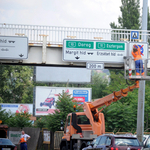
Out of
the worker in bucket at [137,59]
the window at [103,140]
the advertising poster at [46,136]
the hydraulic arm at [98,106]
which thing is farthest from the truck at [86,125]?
the advertising poster at [46,136]

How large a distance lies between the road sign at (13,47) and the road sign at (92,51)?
95.1 inches

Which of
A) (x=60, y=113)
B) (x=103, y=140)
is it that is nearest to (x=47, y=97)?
(x=60, y=113)

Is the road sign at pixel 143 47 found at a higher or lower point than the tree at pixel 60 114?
higher

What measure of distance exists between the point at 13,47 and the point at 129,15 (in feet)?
147

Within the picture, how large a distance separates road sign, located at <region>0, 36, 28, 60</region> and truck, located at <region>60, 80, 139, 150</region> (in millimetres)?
5006

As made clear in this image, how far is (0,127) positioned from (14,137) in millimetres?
3230

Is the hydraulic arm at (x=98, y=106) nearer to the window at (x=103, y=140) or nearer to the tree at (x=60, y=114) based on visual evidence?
the window at (x=103, y=140)

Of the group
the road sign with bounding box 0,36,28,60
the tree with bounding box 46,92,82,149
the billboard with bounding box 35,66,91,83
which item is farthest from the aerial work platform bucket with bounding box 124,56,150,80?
the billboard with bounding box 35,66,91,83

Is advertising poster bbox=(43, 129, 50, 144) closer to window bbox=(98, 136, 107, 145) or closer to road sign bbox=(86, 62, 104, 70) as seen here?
road sign bbox=(86, 62, 104, 70)

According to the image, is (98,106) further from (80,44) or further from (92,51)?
(80,44)

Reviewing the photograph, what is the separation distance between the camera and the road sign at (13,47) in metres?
18.6

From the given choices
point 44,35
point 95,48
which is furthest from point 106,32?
point 44,35

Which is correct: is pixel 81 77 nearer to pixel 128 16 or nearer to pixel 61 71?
pixel 61 71

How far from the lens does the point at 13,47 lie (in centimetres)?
1861
